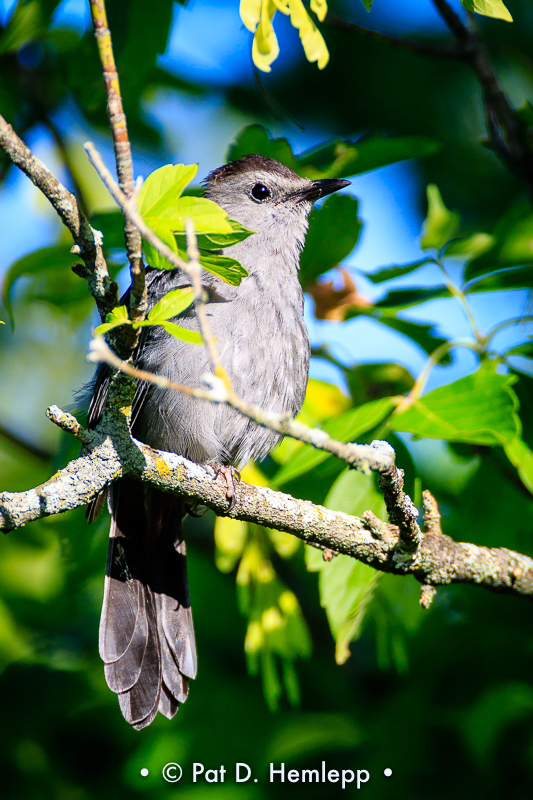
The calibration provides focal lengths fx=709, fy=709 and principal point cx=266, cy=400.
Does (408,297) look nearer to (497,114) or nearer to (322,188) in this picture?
(322,188)

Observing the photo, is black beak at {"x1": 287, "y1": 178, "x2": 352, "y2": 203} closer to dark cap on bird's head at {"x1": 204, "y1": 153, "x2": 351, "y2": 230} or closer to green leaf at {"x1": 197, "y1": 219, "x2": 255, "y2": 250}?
dark cap on bird's head at {"x1": 204, "y1": 153, "x2": 351, "y2": 230}

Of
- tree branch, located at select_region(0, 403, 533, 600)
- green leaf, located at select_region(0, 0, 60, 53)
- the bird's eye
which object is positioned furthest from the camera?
the bird's eye

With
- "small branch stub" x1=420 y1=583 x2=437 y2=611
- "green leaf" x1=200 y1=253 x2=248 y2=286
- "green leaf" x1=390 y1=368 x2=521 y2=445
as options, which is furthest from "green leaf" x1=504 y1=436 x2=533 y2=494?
"green leaf" x1=200 y1=253 x2=248 y2=286

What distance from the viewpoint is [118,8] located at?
3.26 m

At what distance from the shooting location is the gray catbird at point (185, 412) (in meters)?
3.24

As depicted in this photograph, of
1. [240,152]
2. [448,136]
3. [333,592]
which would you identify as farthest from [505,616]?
[448,136]

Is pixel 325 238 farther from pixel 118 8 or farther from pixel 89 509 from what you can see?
pixel 89 509

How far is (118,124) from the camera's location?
5.37 feet

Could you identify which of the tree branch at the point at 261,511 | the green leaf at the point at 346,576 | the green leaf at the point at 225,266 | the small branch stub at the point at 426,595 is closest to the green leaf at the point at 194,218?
the green leaf at the point at 225,266

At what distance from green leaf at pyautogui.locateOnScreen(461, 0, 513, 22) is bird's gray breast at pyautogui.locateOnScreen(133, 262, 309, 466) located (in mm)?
1542

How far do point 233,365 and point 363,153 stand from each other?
45.8 inches

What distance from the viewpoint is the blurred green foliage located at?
10.1ft

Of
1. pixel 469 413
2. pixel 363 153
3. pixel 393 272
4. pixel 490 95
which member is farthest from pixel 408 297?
pixel 490 95

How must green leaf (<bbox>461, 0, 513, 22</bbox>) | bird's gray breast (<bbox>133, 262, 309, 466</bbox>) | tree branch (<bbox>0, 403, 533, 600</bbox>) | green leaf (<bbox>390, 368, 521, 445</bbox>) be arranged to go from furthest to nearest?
bird's gray breast (<bbox>133, 262, 309, 466</bbox>)
green leaf (<bbox>390, 368, 521, 445</bbox>)
tree branch (<bbox>0, 403, 533, 600</bbox>)
green leaf (<bbox>461, 0, 513, 22</bbox>)
